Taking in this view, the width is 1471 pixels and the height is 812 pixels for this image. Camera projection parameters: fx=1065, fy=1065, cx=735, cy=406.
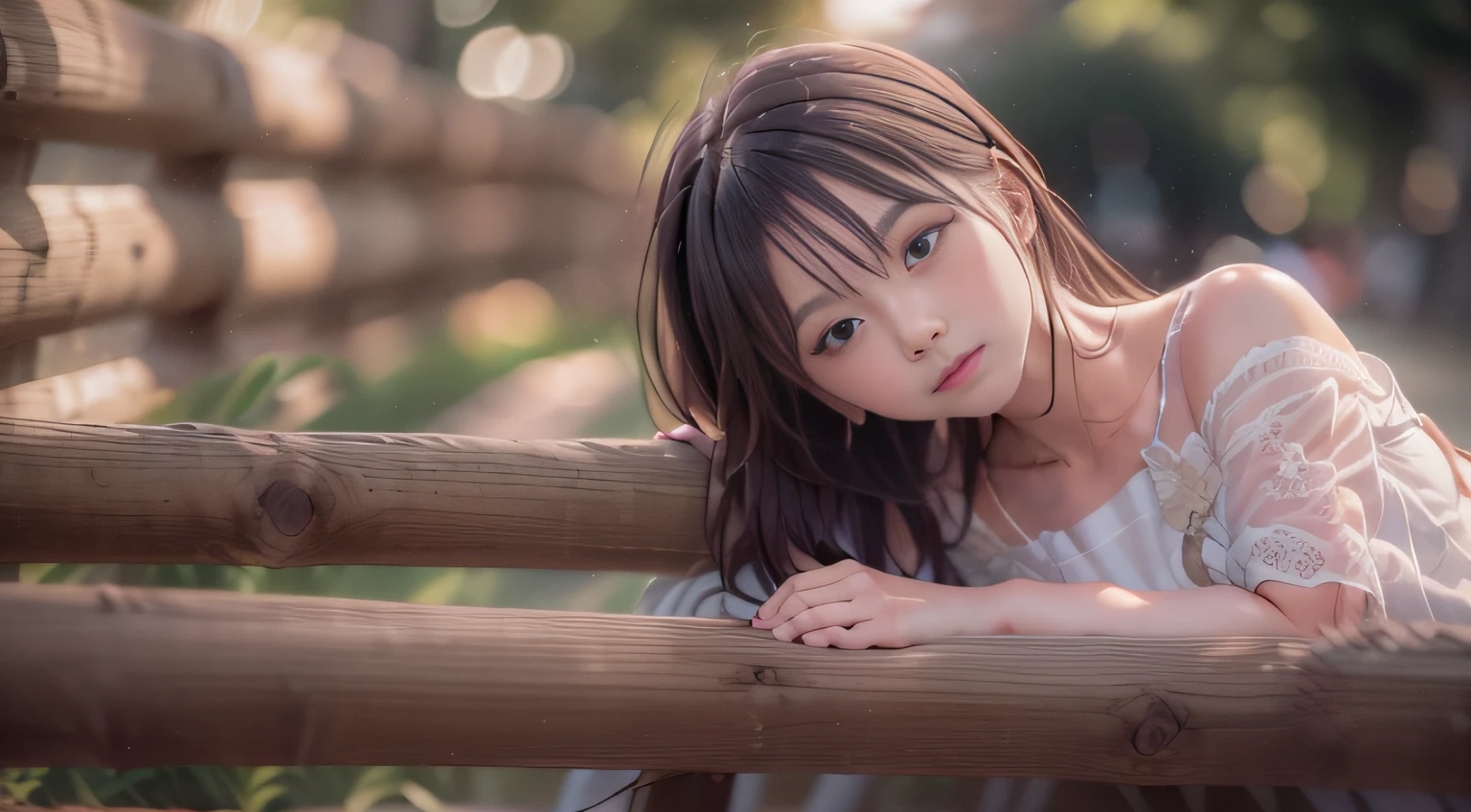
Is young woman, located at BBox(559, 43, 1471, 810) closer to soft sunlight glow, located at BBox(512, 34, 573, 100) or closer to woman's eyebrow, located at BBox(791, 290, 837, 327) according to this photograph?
woman's eyebrow, located at BBox(791, 290, 837, 327)

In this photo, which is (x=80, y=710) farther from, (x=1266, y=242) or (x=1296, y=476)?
(x=1266, y=242)

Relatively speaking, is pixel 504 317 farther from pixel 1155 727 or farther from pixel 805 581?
pixel 1155 727

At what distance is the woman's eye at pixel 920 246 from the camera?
501 mm

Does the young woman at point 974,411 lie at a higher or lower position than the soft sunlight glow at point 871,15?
lower

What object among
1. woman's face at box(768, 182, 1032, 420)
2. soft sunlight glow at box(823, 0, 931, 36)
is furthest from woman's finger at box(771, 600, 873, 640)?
soft sunlight glow at box(823, 0, 931, 36)

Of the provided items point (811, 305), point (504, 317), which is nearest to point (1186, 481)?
point (811, 305)

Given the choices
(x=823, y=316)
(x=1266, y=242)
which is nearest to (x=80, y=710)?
(x=823, y=316)

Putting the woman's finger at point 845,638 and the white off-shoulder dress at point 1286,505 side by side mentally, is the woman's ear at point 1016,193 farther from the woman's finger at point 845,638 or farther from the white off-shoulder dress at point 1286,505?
the woman's finger at point 845,638

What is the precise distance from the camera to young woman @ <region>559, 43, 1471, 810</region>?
1.62 ft

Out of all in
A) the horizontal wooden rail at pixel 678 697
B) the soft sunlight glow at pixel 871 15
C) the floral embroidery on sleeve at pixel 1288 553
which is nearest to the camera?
the horizontal wooden rail at pixel 678 697

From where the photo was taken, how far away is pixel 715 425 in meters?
0.61

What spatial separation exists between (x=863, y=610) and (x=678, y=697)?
0.10 m

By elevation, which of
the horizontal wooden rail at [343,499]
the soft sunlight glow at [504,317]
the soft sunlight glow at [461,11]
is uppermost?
the soft sunlight glow at [461,11]

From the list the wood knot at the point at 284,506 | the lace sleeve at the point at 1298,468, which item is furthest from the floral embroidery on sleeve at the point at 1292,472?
→ the wood knot at the point at 284,506
